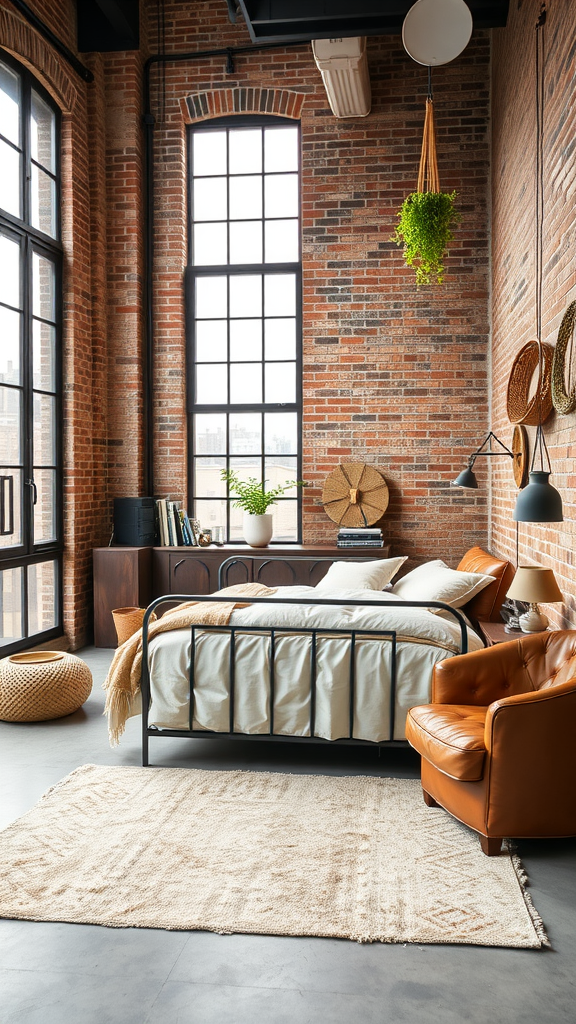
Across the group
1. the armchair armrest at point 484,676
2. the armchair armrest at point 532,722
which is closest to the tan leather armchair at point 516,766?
the armchair armrest at point 532,722

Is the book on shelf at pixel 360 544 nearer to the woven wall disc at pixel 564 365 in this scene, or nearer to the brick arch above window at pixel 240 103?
the woven wall disc at pixel 564 365

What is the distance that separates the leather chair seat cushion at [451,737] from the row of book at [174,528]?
3468 millimetres

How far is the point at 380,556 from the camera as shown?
6.01 metres

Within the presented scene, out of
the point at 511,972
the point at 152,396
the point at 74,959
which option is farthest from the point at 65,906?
the point at 152,396

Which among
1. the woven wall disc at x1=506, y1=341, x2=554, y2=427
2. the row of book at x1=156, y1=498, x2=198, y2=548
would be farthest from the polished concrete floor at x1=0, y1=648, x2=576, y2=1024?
the row of book at x1=156, y1=498, x2=198, y2=548

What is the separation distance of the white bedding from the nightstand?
0.09 meters

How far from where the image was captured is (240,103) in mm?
6609

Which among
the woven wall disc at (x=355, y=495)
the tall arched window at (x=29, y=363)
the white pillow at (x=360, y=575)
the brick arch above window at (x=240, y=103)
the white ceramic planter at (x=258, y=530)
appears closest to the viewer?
the white pillow at (x=360, y=575)

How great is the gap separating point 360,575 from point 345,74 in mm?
3648

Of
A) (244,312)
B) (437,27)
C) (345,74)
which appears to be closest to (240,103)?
(345,74)

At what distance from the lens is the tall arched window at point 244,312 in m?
6.73

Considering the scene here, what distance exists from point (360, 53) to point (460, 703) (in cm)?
454

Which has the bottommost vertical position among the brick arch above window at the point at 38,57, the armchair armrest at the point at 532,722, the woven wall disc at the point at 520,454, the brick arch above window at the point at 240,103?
the armchair armrest at the point at 532,722

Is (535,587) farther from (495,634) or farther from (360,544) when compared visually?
(360,544)
